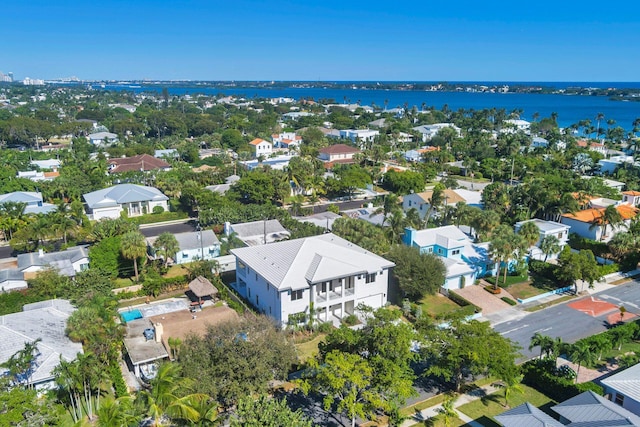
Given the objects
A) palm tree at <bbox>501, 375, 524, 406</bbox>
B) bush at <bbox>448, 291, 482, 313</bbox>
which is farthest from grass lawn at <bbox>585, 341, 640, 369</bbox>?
bush at <bbox>448, 291, 482, 313</bbox>

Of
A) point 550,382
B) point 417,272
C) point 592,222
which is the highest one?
point 592,222

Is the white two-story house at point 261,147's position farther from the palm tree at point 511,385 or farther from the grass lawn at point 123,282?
the palm tree at point 511,385

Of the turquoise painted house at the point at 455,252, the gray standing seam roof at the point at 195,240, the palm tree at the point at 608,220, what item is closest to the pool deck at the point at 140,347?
the gray standing seam roof at the point at 195,240

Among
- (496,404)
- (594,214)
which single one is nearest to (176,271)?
(496,404)

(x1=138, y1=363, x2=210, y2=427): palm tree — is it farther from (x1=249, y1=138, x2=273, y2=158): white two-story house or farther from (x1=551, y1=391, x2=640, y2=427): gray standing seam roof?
(x1=249, y1=138, x2=273, y2=158): white two-story house

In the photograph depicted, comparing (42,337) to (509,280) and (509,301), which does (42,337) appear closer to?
(509,301)

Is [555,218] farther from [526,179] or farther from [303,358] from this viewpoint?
[303,358]
